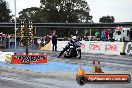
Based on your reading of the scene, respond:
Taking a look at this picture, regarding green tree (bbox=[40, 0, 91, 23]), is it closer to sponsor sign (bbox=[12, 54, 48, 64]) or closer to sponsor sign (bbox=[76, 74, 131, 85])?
sponsor sign (bbox=[12, 54, 48, 64])

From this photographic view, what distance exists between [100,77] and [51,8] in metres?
85.6

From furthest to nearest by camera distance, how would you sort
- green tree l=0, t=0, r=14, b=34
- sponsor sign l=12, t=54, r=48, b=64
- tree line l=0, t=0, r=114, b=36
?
tree line l=0, t=0, r=114, b=36
green tree l=0, t=0, r=14, b=34
sponsor sign l=12, t=54, r=48, b=64

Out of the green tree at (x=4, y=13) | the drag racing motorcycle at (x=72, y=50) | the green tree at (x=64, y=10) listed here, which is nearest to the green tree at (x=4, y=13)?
the green tree at (x=4, y=13)

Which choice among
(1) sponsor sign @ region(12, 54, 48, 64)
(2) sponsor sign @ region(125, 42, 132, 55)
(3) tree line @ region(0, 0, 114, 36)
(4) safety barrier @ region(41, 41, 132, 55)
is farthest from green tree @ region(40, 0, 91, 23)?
(1) sponsor sign @ region(12, 54, 48, 64)

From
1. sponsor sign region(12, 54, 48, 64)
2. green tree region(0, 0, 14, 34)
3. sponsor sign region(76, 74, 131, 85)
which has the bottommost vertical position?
sponsor sign region(12, 54, 48, 64)

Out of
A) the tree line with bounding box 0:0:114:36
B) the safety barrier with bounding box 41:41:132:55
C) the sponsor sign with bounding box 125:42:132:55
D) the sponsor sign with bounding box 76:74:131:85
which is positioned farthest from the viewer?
the tree line with bounding box 0:0:114:36

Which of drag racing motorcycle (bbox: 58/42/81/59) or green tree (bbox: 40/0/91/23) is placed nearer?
drag racing motorcycle (bbox: 58/42/81/59)

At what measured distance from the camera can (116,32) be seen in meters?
45.3

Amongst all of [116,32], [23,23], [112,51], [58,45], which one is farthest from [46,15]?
[23,23]

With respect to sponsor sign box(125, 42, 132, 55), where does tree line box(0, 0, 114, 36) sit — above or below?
above

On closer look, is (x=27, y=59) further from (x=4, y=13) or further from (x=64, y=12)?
(x=64, y=12)

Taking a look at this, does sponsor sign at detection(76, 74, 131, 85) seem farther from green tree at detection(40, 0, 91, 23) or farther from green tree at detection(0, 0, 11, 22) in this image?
green tree at detection(40, 0, 91, 23)

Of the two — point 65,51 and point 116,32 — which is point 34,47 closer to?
point 116,32

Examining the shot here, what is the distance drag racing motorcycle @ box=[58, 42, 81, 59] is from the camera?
25991 mm
